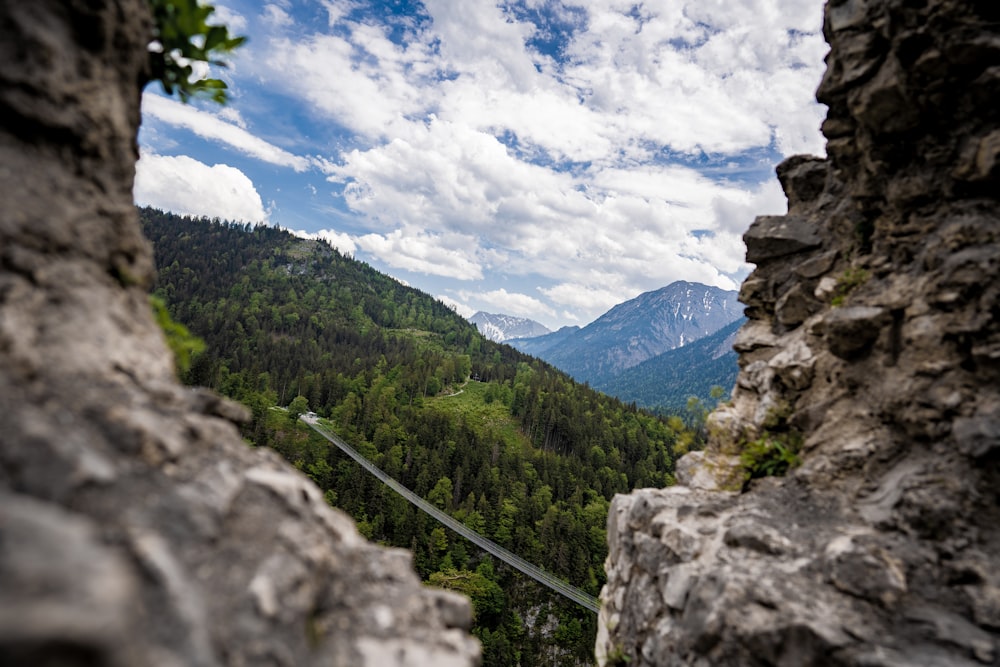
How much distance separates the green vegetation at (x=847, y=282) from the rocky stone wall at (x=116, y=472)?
1158 cm

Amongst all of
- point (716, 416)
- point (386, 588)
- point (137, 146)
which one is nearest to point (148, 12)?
point (137, 146)

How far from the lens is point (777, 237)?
1495cm

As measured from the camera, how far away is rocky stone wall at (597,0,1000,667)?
7.79 metres

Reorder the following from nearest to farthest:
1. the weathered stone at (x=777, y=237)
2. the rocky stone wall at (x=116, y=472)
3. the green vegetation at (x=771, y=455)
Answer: the rocky stone wall at (x=116, y=472)
the green vegetation at (x=771, y=455)
the weathered stone at (x=777, y=237)

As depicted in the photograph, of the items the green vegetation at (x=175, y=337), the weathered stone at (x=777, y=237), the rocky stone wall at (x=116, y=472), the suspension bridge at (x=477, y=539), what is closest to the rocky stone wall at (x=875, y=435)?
the weathered stone at (x=777, y=237)

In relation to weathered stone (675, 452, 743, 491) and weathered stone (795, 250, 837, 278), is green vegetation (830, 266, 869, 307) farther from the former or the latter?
weathered stone (675, 452, 743, 491)

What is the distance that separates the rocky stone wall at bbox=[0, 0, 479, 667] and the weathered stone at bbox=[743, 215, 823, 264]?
46.2 ft

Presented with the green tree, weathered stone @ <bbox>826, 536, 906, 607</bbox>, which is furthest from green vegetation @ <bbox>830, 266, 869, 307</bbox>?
the green tree

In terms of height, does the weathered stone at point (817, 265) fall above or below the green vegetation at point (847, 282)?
above

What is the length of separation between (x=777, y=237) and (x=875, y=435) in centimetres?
731

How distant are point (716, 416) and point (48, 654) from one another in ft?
50.9

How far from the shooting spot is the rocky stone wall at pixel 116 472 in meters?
2.91

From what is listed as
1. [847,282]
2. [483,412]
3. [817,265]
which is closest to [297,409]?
[483,412]

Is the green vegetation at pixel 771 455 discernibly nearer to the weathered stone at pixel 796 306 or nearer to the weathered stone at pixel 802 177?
the weathered stone at pixel 796 306
